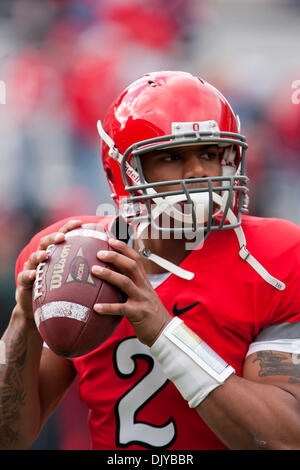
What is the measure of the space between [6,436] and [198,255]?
2.83 feet

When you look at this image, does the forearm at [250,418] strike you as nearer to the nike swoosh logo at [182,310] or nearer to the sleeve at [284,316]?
the sleeve at [284,316]

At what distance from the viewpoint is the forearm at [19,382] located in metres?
1.73

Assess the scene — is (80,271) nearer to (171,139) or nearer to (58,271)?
(58,271)

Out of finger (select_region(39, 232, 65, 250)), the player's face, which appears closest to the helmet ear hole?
the player's face

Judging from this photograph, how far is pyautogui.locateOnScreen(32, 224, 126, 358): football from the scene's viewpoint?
141 centimetres

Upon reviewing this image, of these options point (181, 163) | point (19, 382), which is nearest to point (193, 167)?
point (181, 163)

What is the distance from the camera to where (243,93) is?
361 centimetres

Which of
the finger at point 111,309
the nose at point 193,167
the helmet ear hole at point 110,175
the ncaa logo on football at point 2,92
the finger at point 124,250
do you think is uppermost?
the ncaa logo on football at point 2,92

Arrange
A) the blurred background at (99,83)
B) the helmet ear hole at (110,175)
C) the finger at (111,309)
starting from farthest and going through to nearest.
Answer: the blurred background at (99,83)
the helmet ear hole at (110,175)
the finger at (111,309)

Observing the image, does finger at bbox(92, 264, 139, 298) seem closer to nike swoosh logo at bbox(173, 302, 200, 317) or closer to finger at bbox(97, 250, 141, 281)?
finger at bbox(97, 250, 141, 281)

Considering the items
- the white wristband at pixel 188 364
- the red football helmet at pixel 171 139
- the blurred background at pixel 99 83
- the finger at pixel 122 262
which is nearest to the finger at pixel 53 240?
the finger at pixel 122 262

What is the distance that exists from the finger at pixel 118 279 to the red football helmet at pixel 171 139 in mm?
281

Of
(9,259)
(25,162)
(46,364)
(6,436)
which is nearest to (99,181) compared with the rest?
(25,162)
